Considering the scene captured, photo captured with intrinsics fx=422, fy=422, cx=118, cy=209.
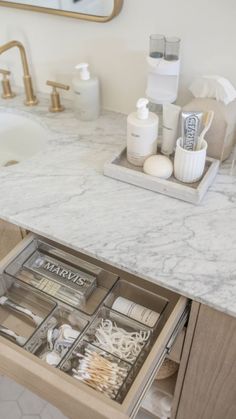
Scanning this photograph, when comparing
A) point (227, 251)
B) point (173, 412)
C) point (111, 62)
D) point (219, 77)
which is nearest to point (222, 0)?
point (219, 77)

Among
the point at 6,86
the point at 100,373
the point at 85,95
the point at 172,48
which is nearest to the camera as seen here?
the point at 100,373

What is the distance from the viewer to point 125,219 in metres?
0.90

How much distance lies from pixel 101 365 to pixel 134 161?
460 millimetres

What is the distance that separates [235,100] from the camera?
3.25ft

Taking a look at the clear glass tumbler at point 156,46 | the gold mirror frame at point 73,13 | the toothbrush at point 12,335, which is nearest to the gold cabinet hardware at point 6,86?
the gold mirror frame at point 73,13

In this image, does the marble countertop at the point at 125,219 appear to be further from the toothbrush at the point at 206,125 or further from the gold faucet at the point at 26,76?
the gold faucet at the point at 26,76

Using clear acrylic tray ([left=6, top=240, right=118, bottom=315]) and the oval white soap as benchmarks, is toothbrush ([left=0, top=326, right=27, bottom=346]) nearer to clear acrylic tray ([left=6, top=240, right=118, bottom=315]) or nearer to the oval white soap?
clear acrylic tray ([left=6, top=240, right=118, bottom=315])

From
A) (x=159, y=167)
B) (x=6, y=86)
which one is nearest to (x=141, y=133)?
(x=159, y=167)

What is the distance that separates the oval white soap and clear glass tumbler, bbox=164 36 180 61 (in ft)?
0.80

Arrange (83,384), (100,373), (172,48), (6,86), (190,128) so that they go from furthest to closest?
(6,86) → (172,48) → (190,128) → (100,373) → (83,384)

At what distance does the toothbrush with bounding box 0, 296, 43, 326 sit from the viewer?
0.93 metres

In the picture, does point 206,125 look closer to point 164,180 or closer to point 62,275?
point 164,180

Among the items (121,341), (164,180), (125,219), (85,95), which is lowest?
(121,341)

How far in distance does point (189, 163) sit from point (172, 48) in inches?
11.6
